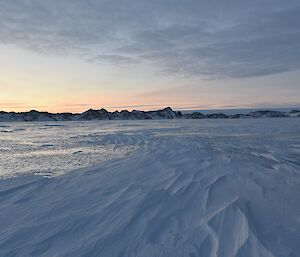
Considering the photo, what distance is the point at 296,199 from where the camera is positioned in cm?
526

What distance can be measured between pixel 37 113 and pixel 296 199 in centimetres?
12429

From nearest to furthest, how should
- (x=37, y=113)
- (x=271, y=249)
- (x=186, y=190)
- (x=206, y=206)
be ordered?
(x=271, y=249) < (x=206, y=206) < (x=186, y=190) < (x=37, y=113)

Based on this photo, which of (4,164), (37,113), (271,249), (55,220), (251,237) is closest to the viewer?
(271,249)

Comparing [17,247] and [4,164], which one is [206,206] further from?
[4,164]

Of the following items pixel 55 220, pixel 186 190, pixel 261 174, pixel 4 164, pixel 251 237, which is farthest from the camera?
pixel 4 164

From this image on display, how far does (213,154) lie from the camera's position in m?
10.5

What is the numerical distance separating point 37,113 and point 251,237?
12517cm

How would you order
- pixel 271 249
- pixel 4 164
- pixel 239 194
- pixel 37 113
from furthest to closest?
pixel 37 113 → pixel 4 164 → pixel 239 194 → pixel 271 249

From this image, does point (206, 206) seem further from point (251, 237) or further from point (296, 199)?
point (296, 199)

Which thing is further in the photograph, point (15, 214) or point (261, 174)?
point (261, 174)

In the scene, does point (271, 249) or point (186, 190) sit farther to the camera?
point (186, 190)

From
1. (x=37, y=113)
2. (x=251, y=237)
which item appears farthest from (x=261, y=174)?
(x=37, y=113)

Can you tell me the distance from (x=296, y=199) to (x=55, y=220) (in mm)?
3974

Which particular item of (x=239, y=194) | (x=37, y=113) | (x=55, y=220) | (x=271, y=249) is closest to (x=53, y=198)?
(x=55, y=220)
